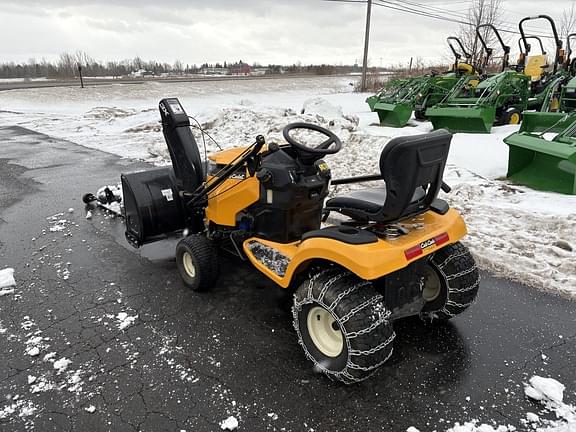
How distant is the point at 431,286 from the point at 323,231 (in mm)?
1053

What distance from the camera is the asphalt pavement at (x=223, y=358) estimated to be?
7.64 ft

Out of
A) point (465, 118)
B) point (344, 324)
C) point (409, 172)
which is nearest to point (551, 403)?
point (344, 324)

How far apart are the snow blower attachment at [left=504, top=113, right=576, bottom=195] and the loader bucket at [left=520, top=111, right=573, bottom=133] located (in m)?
0.29

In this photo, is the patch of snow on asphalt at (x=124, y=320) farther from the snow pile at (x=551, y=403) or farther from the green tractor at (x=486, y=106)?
the green tractor at (x=486, y=106)

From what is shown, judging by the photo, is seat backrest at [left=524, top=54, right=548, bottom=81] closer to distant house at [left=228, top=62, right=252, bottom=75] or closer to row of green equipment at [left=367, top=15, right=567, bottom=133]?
row of green equipment at [left=367, top=15, right=567, bottom=133]

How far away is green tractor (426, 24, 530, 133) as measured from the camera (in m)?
9.46

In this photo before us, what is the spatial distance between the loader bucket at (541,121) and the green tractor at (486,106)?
2152mm

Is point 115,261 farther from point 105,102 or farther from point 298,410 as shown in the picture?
point 105,102

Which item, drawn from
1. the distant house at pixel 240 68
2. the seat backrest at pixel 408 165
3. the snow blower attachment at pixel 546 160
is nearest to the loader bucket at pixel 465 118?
the snow blower attachment at pixel 546 160

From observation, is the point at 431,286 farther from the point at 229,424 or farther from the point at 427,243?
the point at 229,424

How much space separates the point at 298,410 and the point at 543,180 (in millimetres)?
5183

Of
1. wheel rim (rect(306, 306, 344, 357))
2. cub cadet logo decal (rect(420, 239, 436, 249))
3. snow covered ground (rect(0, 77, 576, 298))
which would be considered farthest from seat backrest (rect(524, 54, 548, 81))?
wheel rim (rect(306, 306, 344, 357))

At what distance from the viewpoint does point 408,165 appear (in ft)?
7.23

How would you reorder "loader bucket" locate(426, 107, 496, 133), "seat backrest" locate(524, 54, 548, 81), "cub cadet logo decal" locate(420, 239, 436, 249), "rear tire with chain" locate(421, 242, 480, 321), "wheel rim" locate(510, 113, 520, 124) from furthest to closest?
"seat backrest" locate(524, 54, 548, 81)
"wheel rim" locate(510, 113, 520, 124)
"loader bucket" locate(426, 107, 496, 133)
"rear tire with chain" locate(421, 242, 480, 321)
"cub cadet logo decal" locate(420, 239, 436, 249)
